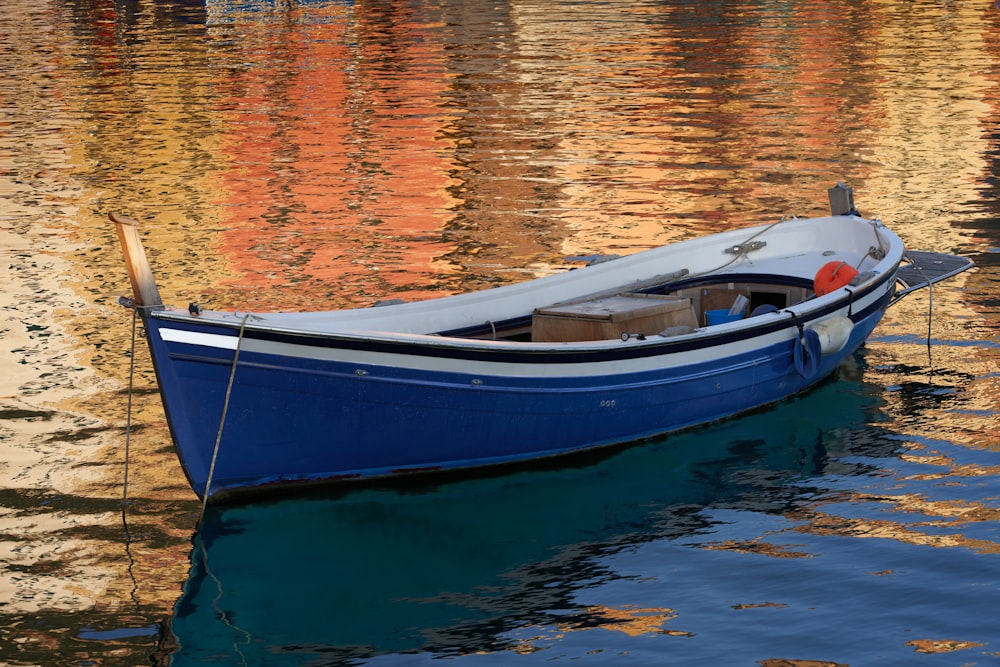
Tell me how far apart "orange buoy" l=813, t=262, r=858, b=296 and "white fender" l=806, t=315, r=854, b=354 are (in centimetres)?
75

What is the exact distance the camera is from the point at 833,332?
481 inches

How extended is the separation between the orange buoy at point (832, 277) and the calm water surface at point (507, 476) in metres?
0.96

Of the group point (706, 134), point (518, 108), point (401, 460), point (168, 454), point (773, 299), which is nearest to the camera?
point (401, 460)

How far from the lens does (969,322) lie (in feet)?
49.3

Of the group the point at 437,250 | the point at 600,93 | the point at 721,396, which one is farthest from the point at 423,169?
the point at 721,396

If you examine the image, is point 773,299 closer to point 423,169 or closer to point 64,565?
point 64,565

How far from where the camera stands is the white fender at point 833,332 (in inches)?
479

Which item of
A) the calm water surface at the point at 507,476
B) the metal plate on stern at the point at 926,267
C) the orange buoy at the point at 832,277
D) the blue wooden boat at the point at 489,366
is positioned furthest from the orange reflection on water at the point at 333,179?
the metal plate on stern at the point at 926,267

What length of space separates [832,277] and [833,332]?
1.08 m

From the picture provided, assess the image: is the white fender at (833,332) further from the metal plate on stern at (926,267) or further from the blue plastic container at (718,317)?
the metal plate on stern at (926,267)

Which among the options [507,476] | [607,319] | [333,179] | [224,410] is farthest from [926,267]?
[333,179]

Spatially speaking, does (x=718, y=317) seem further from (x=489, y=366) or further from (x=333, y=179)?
(x=333, y=179)

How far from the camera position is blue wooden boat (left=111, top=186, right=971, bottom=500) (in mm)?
9539

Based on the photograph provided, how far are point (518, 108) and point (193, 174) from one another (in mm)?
9822
